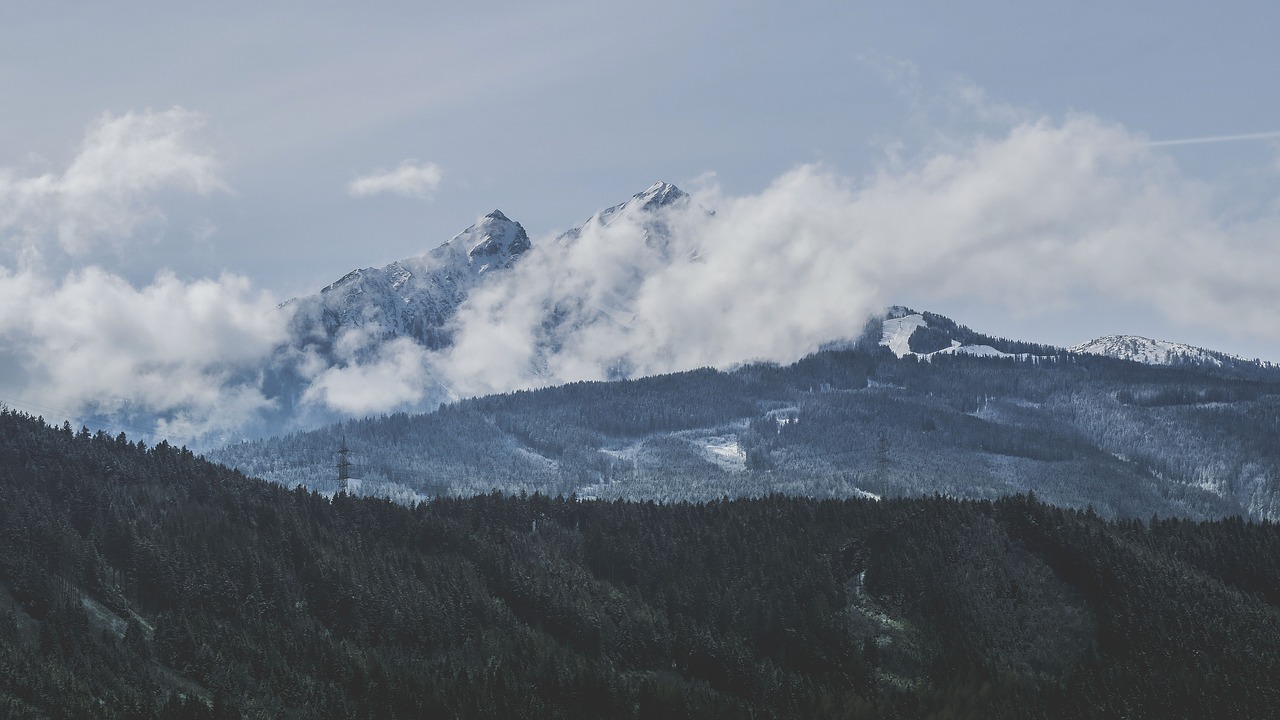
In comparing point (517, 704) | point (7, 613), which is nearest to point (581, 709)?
point (517, 704)

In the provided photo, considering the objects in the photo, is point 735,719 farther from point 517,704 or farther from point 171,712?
point 171,712

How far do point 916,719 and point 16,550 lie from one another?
138m

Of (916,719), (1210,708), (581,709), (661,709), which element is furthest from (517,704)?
(1210,708)

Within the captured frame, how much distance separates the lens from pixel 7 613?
595 feet

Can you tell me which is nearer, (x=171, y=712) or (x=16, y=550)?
(x=171, y=712)

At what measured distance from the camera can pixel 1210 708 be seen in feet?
631

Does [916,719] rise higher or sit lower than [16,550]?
lower

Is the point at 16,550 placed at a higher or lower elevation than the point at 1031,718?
higher

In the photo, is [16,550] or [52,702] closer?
[52,702]

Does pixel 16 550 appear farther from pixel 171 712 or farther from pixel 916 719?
pixel 916 719

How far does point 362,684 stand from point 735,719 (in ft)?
181

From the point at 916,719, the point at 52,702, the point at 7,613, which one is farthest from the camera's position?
the point at 916,719

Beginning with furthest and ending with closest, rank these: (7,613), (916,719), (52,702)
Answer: (916,719)
(7,613)
(52,702)

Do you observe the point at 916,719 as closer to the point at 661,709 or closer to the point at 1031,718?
the point at 1031,718
